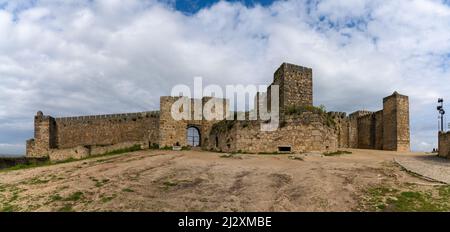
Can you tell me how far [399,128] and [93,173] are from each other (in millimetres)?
21532

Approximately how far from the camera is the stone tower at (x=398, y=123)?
21.0 metres

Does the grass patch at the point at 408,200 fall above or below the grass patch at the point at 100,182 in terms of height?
above

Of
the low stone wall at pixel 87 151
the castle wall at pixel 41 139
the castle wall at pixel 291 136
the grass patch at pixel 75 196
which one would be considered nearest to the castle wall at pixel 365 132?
the castle wall at pixel 291 136

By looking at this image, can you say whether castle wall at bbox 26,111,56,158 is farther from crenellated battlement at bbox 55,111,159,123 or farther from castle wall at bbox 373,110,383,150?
castle wall at bbox 373,110,383,150

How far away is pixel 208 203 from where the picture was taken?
697 cm

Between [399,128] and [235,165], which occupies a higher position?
[399,128]

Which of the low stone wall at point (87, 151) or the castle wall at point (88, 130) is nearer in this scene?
the low stone wall at point (87, 151)

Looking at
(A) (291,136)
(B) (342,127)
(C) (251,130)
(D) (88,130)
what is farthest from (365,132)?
(D) (88,130)

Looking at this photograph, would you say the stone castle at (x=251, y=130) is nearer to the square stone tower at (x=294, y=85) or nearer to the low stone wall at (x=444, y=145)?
the square stone tower at (x=294, y=85)
